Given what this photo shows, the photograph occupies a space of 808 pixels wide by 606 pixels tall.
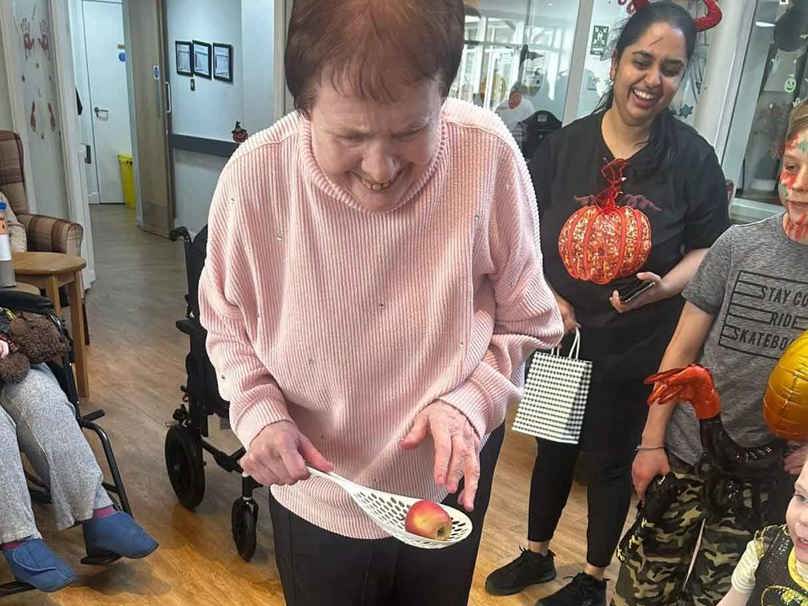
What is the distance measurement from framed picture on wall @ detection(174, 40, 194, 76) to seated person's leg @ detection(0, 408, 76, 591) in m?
4.11

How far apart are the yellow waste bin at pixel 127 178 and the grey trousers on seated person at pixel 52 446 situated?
518 cm

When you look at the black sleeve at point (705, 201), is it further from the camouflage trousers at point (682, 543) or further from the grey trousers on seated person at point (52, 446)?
the grey trousers on seated person at point (52, 446)

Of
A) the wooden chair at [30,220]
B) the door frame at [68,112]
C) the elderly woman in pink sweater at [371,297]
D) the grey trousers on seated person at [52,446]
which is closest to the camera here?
the elderly woman in pink sweater at [371,297]

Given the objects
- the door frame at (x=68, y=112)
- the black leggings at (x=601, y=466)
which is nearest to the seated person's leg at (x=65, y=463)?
the black leggings at (x=601, y=466)

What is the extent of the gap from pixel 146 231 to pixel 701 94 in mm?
4426

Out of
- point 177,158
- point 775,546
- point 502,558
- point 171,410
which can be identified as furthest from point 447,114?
point 177,158

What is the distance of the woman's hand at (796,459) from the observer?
1.05 metres

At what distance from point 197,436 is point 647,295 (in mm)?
1348

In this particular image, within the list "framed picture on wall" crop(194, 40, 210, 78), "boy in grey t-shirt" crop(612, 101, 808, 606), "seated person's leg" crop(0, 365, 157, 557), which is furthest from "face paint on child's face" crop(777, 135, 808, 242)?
"framed picture on wall" crop(194, 40, 210, 78)

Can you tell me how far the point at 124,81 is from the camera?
21.0 ft

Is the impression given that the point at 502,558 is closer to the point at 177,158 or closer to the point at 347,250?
the point at 347,250

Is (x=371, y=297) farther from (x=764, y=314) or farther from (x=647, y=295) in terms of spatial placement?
(x=647, y=295)

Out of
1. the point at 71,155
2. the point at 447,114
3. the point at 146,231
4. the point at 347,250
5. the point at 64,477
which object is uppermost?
the point at 447,114

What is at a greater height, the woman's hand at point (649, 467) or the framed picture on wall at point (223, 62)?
the framed picture on wall at point (223, 62)
